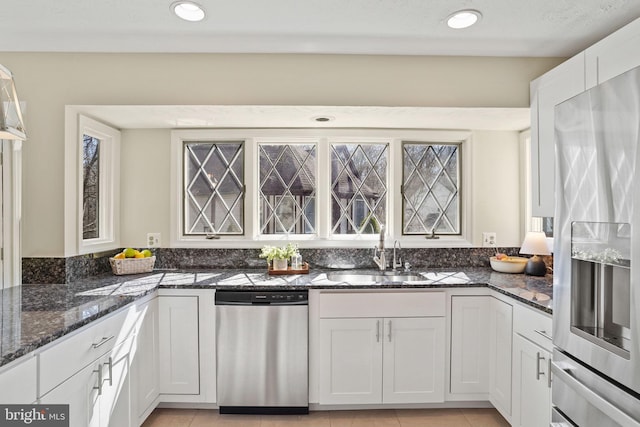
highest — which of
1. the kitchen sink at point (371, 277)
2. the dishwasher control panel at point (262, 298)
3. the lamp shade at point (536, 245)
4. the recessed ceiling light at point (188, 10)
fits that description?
the recessed ceiling light at point (188, 10)

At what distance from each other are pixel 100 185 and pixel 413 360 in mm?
2555

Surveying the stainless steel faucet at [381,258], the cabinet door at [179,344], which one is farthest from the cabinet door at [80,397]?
the stainless steel faucet at [381,258]

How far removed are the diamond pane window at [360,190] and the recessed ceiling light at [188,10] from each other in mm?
1498

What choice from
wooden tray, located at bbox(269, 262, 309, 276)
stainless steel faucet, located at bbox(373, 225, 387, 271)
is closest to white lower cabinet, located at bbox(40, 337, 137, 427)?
wooden tray, located at bbox(269, 262, 309, 276)

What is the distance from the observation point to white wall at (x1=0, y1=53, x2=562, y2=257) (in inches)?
91.0

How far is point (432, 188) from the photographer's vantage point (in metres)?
3.10

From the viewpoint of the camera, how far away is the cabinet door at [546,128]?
207 cm

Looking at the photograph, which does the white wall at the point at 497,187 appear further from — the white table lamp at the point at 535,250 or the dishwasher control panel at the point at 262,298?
the dishwasher control panel at the point at 262,298

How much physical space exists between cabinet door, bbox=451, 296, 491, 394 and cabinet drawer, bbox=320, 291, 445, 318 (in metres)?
0.18

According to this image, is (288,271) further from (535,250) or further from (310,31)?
(535,250)

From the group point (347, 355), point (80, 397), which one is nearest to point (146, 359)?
point (80, 397)

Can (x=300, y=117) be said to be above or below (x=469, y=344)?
above

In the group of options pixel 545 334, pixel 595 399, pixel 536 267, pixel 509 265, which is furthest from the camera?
pixel 509 265

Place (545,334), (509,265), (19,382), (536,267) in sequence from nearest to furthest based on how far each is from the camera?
1. (19,382)
2. (545,334)
3. (536,267)
4. (509,265)
